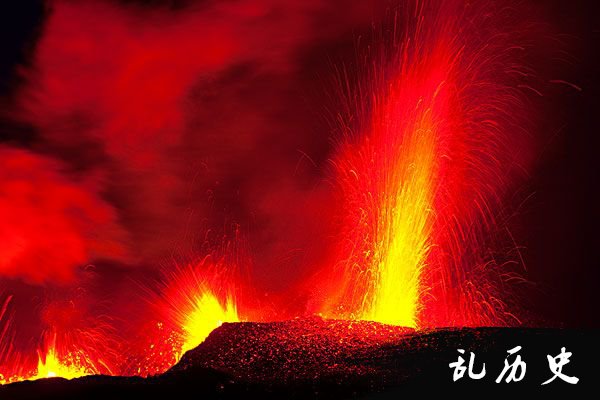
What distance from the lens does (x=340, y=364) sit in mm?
12477

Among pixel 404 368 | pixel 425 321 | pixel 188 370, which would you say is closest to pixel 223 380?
pixel 188 370

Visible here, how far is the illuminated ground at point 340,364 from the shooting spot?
439 inches

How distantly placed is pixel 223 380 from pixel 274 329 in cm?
335

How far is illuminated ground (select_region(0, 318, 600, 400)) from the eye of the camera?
439 inches

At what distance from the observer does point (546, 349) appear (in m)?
12.2

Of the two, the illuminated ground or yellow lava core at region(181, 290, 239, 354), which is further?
yellow lava core at region(181, 290, 239, 354)

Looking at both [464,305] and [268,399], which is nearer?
[268,399]

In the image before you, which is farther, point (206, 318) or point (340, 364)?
point (206, 318)

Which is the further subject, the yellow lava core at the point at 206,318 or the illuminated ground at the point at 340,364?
the yellow lava core at the point at 206,318

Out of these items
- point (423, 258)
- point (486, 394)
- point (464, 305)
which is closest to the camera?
point (486, 394)

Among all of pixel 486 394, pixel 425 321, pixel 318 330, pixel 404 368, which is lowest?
pixel 486 394

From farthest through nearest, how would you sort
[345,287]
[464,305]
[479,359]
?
[464,305], [345,287], [479,359]

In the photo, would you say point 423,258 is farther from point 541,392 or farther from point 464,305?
point 541,392

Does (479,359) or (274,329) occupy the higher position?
(274,329)
